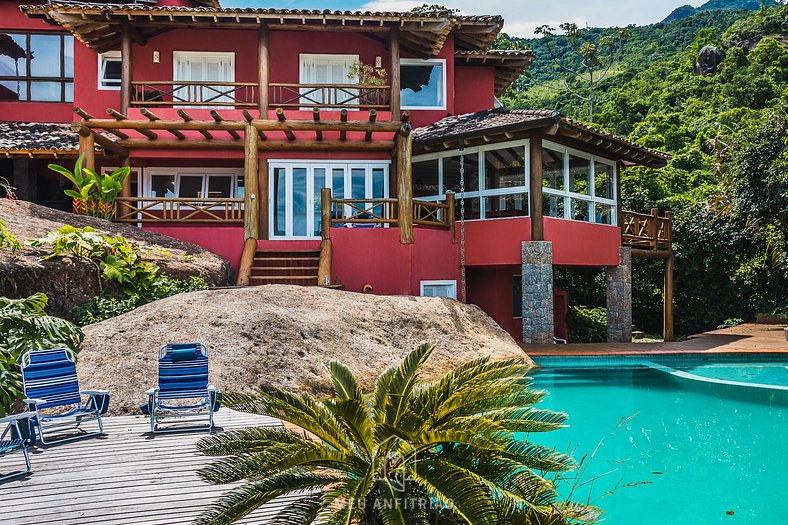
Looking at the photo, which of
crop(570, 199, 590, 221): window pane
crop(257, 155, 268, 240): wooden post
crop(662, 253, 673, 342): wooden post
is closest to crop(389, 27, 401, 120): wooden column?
crop(257, 155, 268, 240): wooden post

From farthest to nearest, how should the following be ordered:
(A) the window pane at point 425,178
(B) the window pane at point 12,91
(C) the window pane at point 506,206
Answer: (B) the window pane at point 12,91
(A) the window pane at point 425,178
(C) the window pane at point 506,206

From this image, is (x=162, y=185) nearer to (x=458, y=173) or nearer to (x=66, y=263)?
(x=66, y=263)

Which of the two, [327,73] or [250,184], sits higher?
[327,73]

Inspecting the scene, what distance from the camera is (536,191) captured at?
16391 mm

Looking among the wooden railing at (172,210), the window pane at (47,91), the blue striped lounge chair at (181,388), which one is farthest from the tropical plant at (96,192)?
the blue striped lounge chair at (181,388)

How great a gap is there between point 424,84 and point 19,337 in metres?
14.4

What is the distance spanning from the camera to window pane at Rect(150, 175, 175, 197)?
1953 centimetres

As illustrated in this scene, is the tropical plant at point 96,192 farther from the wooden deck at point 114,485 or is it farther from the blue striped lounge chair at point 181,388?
the wooden deck at point 114,485

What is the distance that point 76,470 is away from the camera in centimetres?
608

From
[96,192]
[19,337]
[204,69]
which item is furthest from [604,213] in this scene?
[19,337]

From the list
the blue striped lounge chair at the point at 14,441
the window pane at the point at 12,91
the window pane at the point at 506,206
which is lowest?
the blue striped lounge chair at the point at 14,441

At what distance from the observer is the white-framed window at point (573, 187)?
17328mm

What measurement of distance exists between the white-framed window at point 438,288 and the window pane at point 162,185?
27.7 ft

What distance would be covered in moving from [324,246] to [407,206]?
220 cm
